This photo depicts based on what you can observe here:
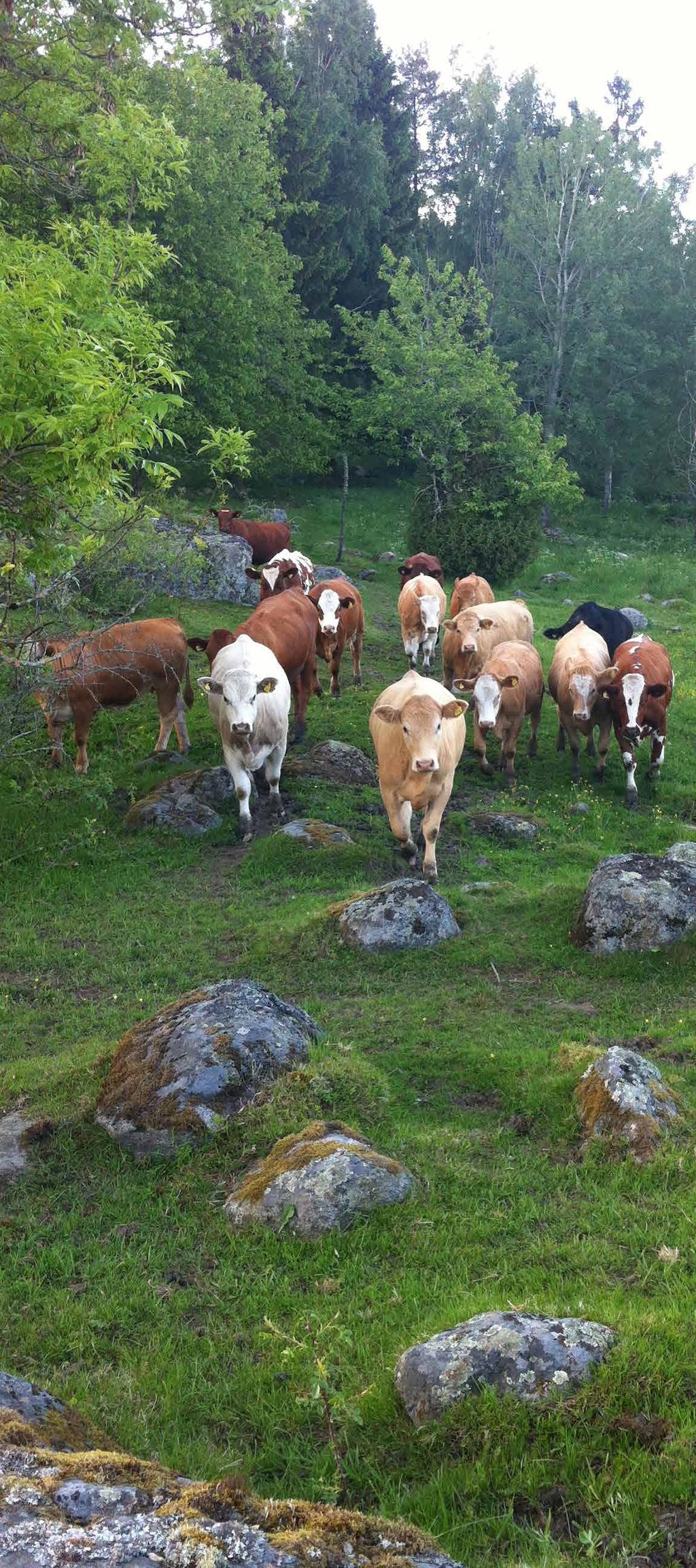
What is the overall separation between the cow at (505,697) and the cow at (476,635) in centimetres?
149

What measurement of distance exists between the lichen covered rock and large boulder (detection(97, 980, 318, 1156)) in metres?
1.91

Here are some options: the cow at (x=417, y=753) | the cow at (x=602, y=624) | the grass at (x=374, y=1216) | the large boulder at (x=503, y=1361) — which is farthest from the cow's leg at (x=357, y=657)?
the large boulder at (x=503, y=1361)

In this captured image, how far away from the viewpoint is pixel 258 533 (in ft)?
94.7

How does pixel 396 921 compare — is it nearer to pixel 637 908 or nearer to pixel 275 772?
pixel 637 908

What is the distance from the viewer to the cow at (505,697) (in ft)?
50.4

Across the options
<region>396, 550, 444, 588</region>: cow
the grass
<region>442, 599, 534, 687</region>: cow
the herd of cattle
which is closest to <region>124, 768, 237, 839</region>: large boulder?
the grass

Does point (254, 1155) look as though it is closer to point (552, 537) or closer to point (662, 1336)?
point (662, 1336)

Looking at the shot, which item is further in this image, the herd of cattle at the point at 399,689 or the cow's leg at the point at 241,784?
the cow's leg at the point at 241,784

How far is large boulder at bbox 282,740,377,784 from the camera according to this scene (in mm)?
15070

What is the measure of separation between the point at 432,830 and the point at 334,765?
3.65 m

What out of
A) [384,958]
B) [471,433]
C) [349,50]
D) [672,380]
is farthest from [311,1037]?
[349,50]

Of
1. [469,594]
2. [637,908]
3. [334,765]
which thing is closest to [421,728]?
[637,908]

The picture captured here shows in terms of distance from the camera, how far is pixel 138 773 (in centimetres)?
1525

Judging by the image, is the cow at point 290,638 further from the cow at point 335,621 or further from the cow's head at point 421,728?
the cow's head at point 421,728
